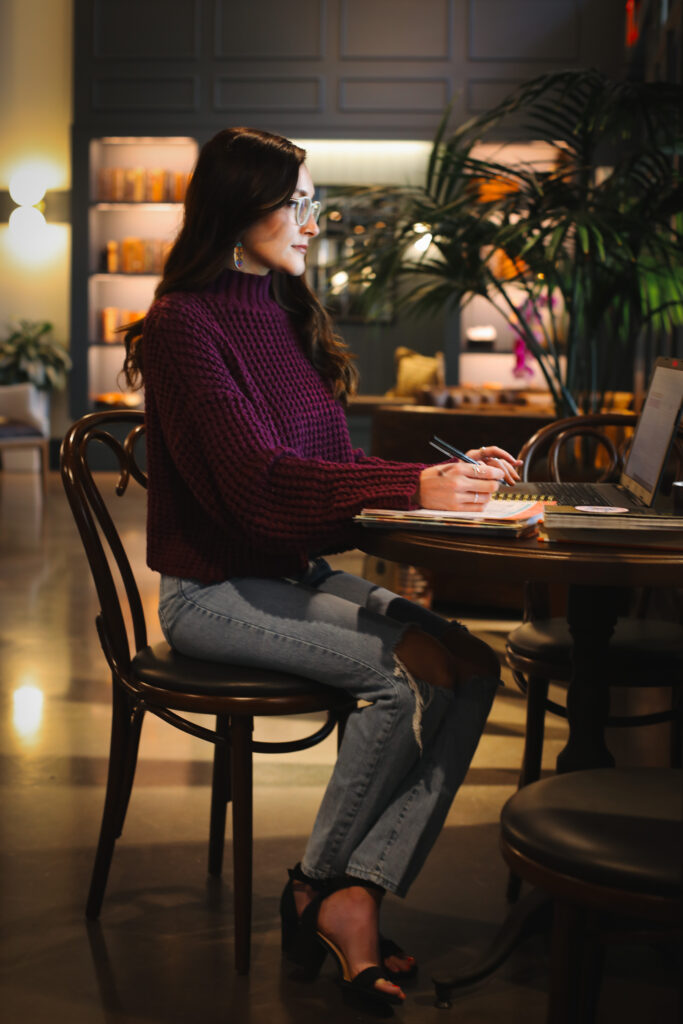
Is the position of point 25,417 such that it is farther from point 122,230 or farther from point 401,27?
point 401,27

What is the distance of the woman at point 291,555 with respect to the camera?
5.25 ft

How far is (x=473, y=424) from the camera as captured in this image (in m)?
4.22

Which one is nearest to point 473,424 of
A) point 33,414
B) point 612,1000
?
point 612,1000

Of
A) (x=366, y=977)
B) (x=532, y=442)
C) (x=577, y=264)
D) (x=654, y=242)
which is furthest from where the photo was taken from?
(x=577, y=264)

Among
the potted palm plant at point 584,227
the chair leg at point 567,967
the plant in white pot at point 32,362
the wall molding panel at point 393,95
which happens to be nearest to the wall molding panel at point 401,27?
the wall molding panel at point 393,95

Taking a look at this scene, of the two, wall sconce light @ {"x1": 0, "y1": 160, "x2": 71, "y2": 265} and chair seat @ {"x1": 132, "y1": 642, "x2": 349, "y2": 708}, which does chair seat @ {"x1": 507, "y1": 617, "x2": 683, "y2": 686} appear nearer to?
chair seat @ {"x1": 132, "y1": 642, "x2": 349, "y2": 708}

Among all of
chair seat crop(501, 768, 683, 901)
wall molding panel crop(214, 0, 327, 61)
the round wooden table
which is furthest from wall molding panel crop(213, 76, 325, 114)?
chair seat crop(501, 768, 683, 901)

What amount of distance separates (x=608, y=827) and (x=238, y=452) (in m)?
0.78

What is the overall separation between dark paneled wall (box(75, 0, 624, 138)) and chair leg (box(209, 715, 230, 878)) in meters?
7.65

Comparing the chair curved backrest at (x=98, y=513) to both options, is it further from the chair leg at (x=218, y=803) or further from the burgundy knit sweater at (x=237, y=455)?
the chair leg at (x=218, y=803)

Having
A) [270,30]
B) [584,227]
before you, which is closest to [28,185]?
[270,30]

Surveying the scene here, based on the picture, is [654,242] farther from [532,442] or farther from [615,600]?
[615,600]

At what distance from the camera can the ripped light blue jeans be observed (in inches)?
63.2

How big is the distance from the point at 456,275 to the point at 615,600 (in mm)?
2276
